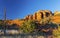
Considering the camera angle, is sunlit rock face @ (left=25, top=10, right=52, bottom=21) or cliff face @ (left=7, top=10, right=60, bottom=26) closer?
cliff face @ (left=7, top=10, right=60, bottom=26)

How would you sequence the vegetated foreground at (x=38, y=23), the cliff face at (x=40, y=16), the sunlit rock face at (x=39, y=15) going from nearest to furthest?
the vegetated foreground at (x=38, y=23)
the cliff face at (x=40, y=16)
the sunlit rock face at (x=39, y=15)

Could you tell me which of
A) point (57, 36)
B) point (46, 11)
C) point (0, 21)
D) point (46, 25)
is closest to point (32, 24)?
point (46, 25)

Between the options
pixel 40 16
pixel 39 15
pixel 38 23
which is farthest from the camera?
pixel 40 16

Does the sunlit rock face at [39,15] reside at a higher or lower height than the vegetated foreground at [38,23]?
higher

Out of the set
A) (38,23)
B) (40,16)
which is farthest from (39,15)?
(38,23)

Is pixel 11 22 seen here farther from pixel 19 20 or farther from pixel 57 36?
pixel 57 36

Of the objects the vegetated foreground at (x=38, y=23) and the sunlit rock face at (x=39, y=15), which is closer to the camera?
the vegetated foreground at (x=38, y=23)

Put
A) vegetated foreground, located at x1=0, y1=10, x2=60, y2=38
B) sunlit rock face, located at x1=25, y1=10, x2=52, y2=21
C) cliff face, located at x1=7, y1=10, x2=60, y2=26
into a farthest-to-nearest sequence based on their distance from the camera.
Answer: sunlit rock face, located at x1=25, y1=10, x2=52, y2=21 < cliff face, located at x1=7, y1=10, x2=60, y2=26 < vegetated foreground, located at x1=0, y1=10, x2=60, y2=38

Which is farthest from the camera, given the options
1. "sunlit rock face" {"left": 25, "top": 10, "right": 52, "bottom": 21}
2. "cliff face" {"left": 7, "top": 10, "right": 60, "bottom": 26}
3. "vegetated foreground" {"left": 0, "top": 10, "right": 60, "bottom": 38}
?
"sunlit rock face" {"left": 25, "top": 10, "right": 52, "bottom": 21}

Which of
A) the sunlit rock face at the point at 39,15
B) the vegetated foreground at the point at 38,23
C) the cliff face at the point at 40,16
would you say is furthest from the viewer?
the sunlit rock face at the point at 39,15

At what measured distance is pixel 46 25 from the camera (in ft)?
93.7

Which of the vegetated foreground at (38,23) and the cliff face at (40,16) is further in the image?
the cliff face at (40,16)

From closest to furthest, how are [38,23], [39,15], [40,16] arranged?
[38,23]
[39,15]
[40,16]

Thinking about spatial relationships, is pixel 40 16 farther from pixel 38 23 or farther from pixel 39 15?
pixel 38 23
